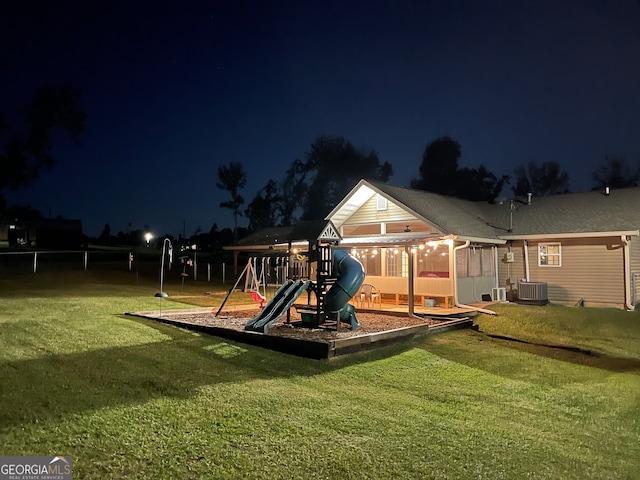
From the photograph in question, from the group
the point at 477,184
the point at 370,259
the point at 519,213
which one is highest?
the point at 477,184

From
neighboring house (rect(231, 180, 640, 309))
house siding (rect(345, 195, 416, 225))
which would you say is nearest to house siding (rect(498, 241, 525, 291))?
neighboring house (rect(231, 180, 640, 309))

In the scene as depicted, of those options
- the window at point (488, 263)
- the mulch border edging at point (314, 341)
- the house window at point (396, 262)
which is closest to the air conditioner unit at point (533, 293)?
the window at point (488, 263)

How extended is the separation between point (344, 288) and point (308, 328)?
123 cm

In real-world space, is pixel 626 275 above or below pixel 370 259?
below

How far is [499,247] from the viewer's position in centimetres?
1814

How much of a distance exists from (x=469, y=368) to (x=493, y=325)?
4414 mm

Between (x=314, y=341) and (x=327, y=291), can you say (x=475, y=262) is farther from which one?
(x=314, y=341)

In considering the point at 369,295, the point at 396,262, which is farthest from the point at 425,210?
the point at 369,295

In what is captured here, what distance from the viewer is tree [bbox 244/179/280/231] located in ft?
173

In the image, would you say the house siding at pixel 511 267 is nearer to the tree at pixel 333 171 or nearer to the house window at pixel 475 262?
the house window at pixel 475 262

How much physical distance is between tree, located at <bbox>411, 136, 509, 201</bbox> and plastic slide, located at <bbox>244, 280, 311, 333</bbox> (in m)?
35.6

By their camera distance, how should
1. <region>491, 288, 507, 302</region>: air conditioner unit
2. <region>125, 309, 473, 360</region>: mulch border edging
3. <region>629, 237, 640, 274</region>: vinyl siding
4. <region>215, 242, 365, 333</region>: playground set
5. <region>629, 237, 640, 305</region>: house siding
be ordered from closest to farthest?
1. <region>125, 309, 473, 360</region>: mulch border edging
2. <region>215, 242, 365, 333</region>: playground set
3. <region>629, 237, 640, 305</region>: house siding
4. <region>629, 237, 640, 274</region>: vinyl siding
5. <region>491, 288, 507, 302</region>: air conditioner unit

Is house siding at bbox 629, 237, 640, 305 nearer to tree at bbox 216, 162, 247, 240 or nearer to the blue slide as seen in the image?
the blue slide

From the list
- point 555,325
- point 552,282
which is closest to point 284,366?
point 555,325
